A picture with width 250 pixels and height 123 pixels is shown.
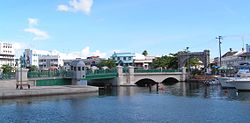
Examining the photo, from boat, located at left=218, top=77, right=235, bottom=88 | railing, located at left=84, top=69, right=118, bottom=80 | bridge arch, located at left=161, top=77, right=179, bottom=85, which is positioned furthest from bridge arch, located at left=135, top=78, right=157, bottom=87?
boat, located at left=218, top=77, right=235, bottom=88

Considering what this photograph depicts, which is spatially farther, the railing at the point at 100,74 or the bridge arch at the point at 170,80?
the bridge arch at the point at 170,80

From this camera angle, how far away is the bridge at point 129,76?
115 m

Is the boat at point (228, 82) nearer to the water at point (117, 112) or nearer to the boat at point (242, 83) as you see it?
the boat at point (242, 83)

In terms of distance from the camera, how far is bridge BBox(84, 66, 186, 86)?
11506 centimetres

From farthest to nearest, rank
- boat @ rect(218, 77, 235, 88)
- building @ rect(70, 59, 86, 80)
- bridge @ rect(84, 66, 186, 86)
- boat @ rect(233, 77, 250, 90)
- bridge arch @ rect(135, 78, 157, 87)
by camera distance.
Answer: bridge arch @ rect(135, 78, 157, 87), bridge @ rect(84, 66, 186, 86), building @ rect(70, 59, 86, 80), boat @ rect(218, 77, 235, 88), boat @ rect(233, 77, 250, 90)

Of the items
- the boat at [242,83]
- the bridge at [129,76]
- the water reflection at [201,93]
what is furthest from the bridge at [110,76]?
the boat at [242,83]

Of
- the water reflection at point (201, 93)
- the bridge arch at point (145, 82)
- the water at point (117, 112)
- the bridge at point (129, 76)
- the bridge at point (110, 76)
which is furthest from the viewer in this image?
the bridge arch at point (145, 82)

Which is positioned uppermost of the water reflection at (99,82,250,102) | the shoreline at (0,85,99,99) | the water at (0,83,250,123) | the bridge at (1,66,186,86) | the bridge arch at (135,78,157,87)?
the bridge at (1,66,186,86)

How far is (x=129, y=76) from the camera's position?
4921 inches

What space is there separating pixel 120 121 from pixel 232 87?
2275 inches

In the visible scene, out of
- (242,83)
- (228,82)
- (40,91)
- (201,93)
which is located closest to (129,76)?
(228,82)

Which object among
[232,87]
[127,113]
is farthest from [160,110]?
[232,87]

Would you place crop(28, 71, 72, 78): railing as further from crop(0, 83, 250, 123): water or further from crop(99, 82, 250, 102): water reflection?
crop(0, 83, 250, 123): water

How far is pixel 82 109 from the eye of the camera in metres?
59.9
